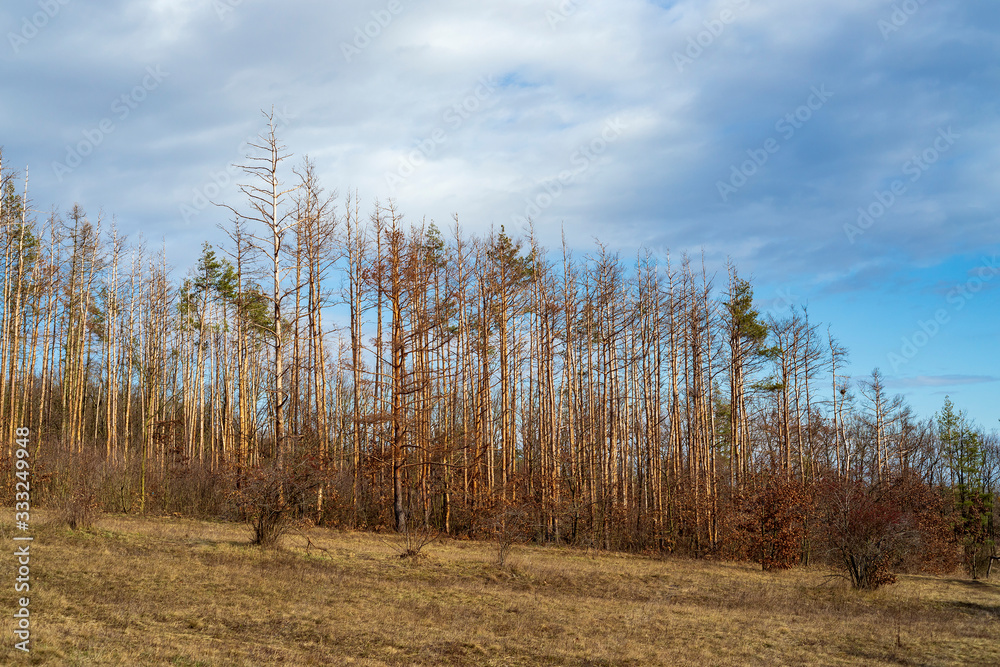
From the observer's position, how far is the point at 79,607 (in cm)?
870

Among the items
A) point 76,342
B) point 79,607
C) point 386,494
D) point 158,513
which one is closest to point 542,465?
point 386,494

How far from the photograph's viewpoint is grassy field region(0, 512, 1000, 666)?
26.4ft

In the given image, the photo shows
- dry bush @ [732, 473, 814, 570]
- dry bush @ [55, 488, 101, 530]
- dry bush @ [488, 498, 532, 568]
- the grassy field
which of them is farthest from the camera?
dry bush @ [732, 473, 814, 570]

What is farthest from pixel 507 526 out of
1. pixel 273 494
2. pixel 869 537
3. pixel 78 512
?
pixel 78 512

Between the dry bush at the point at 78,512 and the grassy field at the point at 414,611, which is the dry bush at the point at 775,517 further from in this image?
the dry bush at the point at 78,512

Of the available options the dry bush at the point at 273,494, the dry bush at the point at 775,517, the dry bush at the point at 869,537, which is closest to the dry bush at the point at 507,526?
the dry bush at the point at 273,494

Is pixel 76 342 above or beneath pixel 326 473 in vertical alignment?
above

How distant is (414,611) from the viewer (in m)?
10.7

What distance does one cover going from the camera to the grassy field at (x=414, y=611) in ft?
26.4

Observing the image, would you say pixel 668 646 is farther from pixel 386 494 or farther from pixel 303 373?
pixel 303 373

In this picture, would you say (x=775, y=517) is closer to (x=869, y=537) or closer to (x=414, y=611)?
(x=869, y=537)

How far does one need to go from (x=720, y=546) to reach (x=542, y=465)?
7.11 metres

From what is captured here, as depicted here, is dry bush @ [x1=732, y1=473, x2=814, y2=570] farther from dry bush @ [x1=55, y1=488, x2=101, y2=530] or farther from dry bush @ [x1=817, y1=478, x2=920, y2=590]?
dry bush @ [x1=55, y1=488, x2=101, y2=530]

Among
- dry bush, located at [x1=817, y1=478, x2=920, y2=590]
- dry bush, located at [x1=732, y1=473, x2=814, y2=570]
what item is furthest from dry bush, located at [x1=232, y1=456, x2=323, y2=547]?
dry bush, located at [x1=732, y1=473, x2=814, y2=570]
